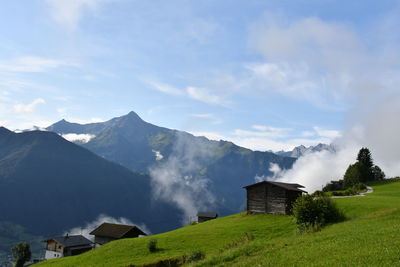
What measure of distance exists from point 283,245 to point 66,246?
105677 millimetres

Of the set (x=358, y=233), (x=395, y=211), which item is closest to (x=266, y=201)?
(x=395, y=211)

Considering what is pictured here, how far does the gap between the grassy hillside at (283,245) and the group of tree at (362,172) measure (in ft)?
297

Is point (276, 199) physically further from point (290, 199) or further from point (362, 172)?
point (362, 172)

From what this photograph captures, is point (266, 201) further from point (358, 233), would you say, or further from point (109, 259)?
point (358, 233)

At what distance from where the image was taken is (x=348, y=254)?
18.5 m

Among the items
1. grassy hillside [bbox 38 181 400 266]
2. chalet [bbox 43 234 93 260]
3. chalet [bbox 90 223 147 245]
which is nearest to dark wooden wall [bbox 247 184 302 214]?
grassy hillside [bbox 38 181 400 266]

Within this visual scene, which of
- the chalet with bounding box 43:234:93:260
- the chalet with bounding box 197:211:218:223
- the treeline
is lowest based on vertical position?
the chalet with bounding box 43:234:93:260

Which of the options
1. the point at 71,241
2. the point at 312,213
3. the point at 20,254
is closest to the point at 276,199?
the point at 312,213

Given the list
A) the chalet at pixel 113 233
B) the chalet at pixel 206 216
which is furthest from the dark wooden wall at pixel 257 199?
the chalet at pixel 206 216

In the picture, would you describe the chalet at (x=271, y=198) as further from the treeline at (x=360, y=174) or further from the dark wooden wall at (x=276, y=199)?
the treeline at (x=360, y=174)

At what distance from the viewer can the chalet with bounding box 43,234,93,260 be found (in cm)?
11019

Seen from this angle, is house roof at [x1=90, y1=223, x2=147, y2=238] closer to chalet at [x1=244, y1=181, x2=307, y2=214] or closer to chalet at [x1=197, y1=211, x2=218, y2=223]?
chalet at [x1=197, y1=211, x2=218, y2=223]

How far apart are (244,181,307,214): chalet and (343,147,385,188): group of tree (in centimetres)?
8283

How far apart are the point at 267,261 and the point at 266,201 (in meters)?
42.8
